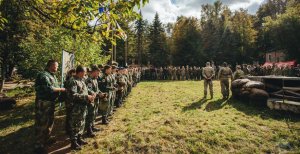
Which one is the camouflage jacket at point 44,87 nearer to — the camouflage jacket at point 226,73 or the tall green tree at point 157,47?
the camouflage jacket at point 226,73

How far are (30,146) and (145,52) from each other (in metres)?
55.6

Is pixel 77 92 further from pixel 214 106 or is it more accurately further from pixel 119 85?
pixel 214 106

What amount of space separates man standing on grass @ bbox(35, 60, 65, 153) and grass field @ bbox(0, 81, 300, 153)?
1.68 ft

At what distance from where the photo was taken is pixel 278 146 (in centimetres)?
521

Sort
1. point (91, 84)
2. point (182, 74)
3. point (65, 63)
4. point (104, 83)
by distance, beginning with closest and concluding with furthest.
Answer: point (91, 84)
point (104, 83)
point (65, 63)
point (182, 74)

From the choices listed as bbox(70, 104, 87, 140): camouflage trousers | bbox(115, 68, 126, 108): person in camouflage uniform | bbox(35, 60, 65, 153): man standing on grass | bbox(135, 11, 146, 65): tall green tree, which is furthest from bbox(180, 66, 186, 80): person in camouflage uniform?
bbox(135, 11, 146, 65): tall green tree

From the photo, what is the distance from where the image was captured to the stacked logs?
923 centimetres

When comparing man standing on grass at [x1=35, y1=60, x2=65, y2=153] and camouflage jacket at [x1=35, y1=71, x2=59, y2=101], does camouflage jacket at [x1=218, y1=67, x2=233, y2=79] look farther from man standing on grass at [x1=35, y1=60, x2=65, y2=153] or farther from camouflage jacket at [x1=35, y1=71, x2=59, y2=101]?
camouflage jacket at [x1=35, y1=71, x2=59, y2=101]

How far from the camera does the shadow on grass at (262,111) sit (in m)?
7.57

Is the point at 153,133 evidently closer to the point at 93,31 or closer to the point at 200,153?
the point at 200,153

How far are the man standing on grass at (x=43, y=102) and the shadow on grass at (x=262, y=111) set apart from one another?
24.2ft

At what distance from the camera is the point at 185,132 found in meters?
6.21

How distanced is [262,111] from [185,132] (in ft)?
14.4

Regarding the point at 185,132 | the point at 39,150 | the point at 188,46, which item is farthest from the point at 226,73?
the point at 188,46
